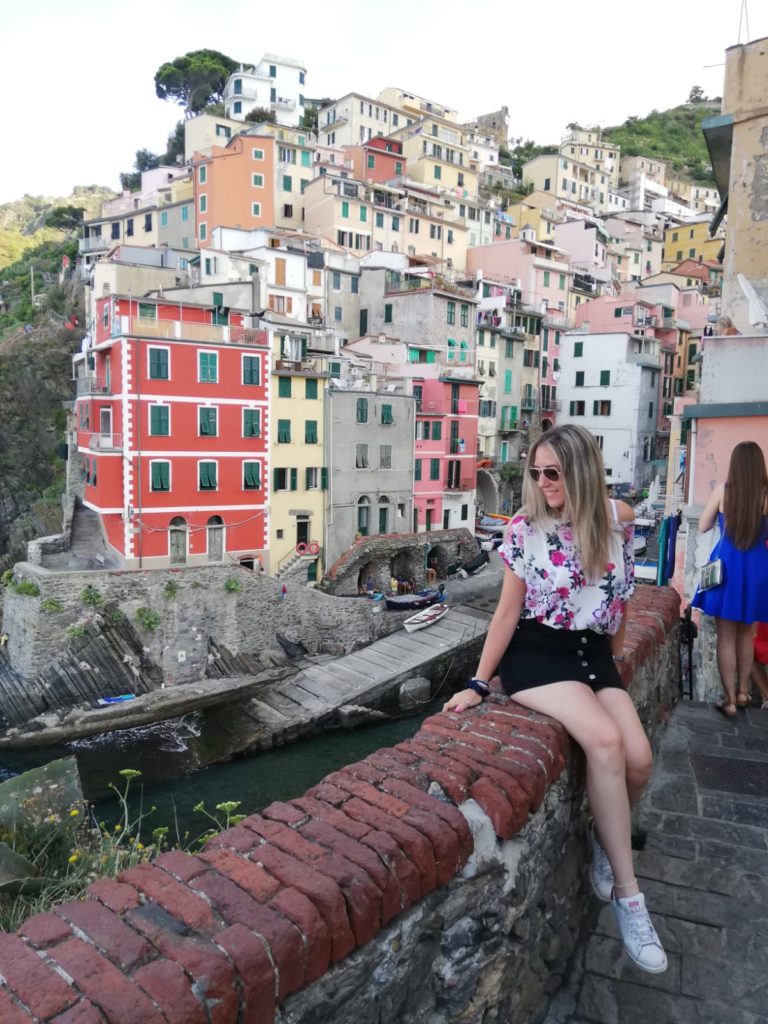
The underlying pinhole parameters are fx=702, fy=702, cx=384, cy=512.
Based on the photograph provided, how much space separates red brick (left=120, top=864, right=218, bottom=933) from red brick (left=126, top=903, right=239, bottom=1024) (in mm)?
41

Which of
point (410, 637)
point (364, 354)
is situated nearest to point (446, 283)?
point (364, 354)

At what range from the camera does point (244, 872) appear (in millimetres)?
2135

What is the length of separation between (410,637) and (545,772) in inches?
1042

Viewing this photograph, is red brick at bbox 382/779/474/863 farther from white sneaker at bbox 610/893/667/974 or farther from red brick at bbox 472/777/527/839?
white sneaker at bbox 610/893/667/974

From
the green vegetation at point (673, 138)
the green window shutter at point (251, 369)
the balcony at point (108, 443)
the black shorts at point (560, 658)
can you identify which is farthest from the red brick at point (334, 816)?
the green vegetation at point (673, 138)

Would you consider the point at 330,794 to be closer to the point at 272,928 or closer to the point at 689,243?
the point at 272,928

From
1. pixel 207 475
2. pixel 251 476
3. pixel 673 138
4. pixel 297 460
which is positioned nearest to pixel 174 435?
pixel 207 475

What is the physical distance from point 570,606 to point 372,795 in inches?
53.5

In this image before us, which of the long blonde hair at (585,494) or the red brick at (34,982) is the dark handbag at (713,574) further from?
the red brick at (34,982)

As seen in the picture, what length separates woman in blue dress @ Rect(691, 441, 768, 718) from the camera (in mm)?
5848

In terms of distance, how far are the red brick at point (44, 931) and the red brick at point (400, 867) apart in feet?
3.00

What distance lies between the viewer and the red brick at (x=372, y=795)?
2.56 meters

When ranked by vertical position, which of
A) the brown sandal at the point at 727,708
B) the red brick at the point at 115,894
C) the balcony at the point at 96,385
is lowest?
the brown sandal at the point at 727,708

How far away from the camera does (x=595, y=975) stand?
3291mm
